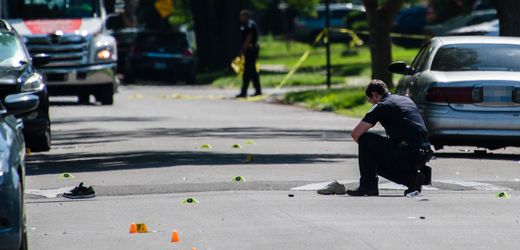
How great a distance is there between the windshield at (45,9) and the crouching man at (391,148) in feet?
52.0

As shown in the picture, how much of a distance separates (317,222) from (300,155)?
6370mm

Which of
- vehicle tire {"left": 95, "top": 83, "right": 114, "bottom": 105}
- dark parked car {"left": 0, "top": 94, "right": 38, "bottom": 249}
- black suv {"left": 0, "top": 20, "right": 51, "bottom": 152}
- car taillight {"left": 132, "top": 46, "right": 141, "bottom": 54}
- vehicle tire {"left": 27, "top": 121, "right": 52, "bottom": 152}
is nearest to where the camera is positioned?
dark parked car {"left": 0, "top": 94, "right": 38, "bottom": 249}

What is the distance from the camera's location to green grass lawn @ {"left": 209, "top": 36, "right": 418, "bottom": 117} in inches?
1159

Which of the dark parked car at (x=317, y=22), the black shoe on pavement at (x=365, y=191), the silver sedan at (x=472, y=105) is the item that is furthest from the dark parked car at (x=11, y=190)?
the dark parked car at (x=317, y=22)

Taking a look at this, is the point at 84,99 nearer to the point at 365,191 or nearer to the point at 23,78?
the point at 23,78

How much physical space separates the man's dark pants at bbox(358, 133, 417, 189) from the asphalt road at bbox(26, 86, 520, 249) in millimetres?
231

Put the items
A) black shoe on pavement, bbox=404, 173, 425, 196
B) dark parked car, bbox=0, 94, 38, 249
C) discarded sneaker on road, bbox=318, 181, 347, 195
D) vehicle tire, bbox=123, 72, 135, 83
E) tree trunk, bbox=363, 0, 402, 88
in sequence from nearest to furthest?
dark parked car, bbox=0, 94, 38, 249, black shoe on pavement, bbox=404, 173, 425, 196, discarded sneaker on road, bbox=318, 181, 347, 195, tree trunk, bbox=363, 0, 402, 88, vehicle tire, bbox=123, 72, 135, 83

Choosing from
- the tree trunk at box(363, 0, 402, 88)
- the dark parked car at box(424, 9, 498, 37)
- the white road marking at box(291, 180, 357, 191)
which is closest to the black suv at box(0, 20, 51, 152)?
the white road marking at box(291, 180, 357, 191)

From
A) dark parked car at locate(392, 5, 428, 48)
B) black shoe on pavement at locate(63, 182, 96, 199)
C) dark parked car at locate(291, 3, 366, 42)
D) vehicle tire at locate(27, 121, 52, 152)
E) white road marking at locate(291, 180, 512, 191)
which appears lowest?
dark parked car at locate(291, 3, 366, 42)

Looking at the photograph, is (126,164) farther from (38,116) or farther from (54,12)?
(54,12)

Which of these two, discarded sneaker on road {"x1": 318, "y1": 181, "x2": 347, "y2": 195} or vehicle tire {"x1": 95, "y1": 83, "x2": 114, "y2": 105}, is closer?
discarded sneaker on road {"x1": 318, "y1": 181, "x2": 347, "y2": 195}

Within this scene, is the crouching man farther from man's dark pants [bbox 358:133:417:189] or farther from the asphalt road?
the asphalt road

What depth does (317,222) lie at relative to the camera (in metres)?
11.4

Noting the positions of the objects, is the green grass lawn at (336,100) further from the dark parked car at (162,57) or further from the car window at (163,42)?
the car window at (163,42)
